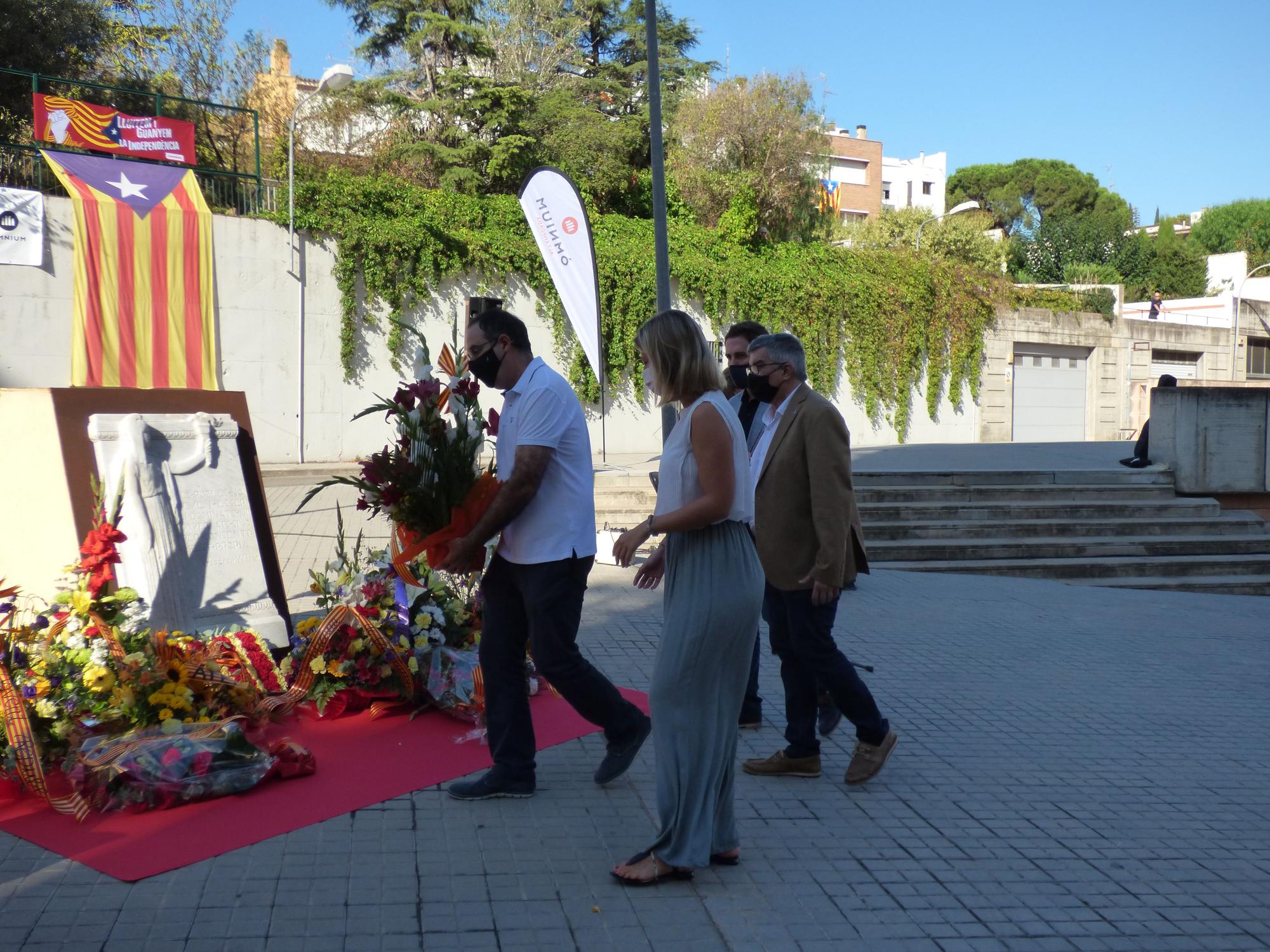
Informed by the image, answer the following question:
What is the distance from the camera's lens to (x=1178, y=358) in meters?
32.7

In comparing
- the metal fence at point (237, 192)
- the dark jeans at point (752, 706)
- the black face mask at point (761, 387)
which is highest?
the metal fence at point (237, 192)

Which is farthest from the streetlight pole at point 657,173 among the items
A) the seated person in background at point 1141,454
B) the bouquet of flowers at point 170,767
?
the bouquet of flowers at point 170,767

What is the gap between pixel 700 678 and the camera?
3307 mm

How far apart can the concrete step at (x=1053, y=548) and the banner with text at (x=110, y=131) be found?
43.8 ft

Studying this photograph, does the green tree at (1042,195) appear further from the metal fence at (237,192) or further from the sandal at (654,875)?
the sandal at (654,875)

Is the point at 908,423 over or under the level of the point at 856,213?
under

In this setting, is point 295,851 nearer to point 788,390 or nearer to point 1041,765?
point 788,390

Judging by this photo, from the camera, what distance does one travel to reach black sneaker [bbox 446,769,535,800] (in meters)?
4.08

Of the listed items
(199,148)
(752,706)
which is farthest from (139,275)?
(752,706)

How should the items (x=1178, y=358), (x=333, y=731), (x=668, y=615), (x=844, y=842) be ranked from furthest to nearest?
(x=1178, y=358) < (x=333, y=731) < (x=844, y=842) < (x=668, y=615)

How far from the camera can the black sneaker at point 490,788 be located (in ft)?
13.4

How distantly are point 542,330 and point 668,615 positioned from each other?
18217mm

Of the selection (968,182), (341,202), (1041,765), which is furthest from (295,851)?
(968,182)

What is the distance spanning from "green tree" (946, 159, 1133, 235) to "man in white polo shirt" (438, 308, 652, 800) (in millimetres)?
65888
